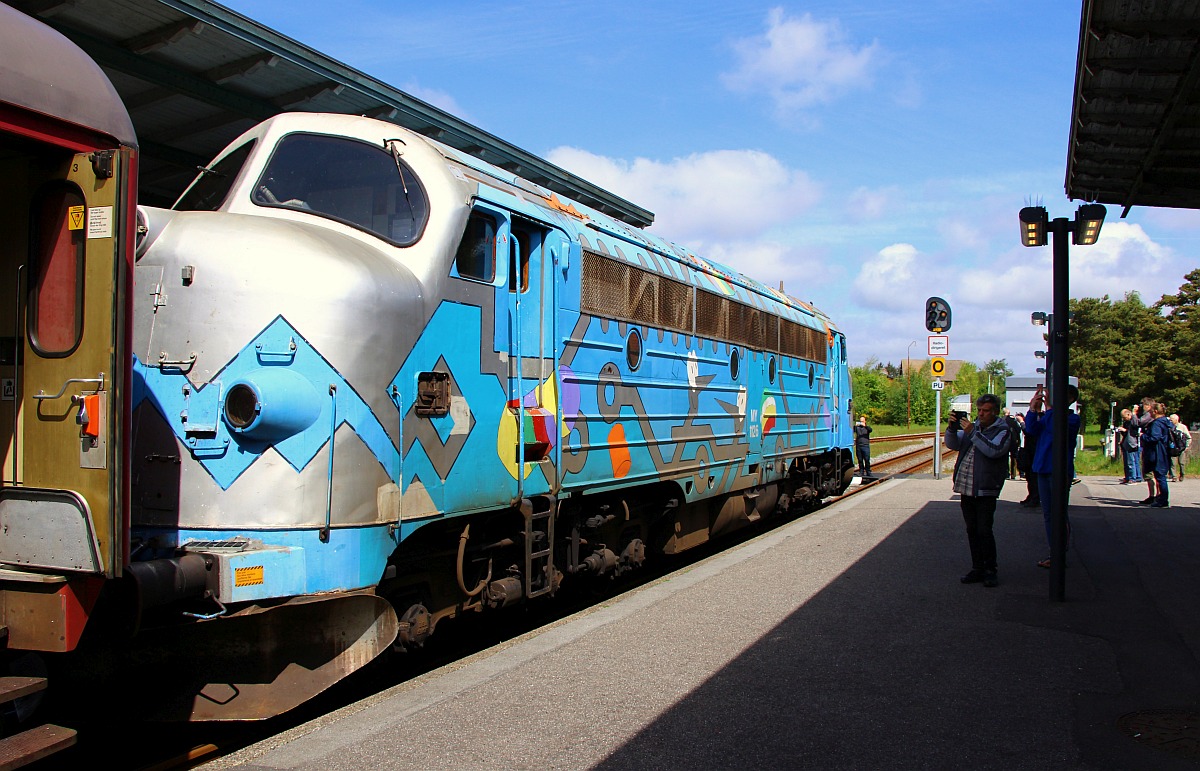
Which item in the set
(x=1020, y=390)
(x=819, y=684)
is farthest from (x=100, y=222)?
(x=1020, y=390)

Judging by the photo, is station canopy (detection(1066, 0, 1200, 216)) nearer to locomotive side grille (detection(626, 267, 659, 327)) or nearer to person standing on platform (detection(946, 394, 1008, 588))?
person standing on platform (detection(946, 394, 1008, 588))

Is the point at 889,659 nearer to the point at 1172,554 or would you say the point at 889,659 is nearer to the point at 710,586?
the point at 710,586

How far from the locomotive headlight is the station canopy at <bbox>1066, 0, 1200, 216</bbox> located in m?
5.42

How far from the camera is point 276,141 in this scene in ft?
19.5

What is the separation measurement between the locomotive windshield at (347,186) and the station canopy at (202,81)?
788 mm

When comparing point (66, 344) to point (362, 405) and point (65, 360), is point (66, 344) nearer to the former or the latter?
point (65, 360)

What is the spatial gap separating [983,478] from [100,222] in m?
7.14

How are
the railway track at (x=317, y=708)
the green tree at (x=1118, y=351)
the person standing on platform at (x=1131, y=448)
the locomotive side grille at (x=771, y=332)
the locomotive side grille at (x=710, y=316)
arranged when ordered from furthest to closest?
1. the green tree at (x=1118, y=351)
2. the person standing on platform at (x=1131, y=448)
3. the locomotive side grille at (x=771, y=332)
4. the locomotive side grille at (x=710, y=316)
5. the railway track at (x=317, y=708)

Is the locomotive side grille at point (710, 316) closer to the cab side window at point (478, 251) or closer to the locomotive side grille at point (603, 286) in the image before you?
the locomotive side grille at point (603, 286)

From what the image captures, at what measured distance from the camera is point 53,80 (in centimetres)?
384

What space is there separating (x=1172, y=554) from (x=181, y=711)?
998cm

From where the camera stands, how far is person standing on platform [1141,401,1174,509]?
14.7 m

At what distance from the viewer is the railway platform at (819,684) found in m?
4.43

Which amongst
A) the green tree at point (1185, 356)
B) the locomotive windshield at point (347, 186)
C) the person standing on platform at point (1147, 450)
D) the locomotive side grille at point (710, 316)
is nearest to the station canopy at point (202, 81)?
the locomotive windshield at point (347, 186)
